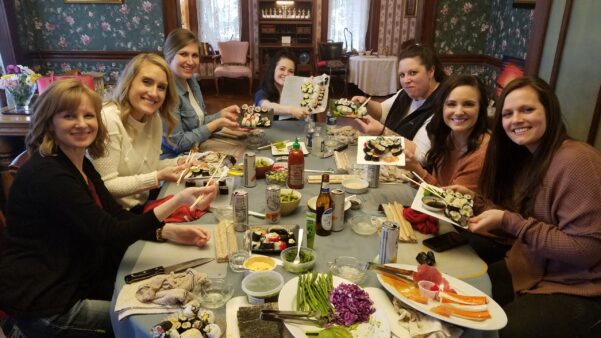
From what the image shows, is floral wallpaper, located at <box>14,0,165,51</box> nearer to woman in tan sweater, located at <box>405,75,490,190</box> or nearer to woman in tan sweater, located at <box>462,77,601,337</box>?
woman in tan sweater, located at <box>405,75,490,190</box>

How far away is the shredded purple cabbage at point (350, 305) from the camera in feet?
3.63

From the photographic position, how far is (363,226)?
1.65 metres

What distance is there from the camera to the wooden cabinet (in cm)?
819

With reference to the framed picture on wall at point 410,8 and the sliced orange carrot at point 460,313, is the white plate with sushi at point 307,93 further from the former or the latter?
the framed picture on wall at point 410,8

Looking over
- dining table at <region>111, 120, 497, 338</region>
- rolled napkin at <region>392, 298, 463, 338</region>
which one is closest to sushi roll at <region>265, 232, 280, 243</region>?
dining table at <region>111, 120, 497, 338</region>

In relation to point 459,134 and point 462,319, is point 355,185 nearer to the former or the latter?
point 459,134

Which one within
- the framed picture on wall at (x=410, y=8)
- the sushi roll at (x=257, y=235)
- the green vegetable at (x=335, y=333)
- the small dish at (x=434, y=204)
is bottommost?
the green vegetable at (x=335, y=333)

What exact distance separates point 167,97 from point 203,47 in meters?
6.41

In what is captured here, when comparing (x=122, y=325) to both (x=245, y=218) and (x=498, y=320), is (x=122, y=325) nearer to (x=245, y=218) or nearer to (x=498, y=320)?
(x=245, y=218)

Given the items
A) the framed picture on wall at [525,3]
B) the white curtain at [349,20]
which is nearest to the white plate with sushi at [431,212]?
the framed picture on wall at [525,3]

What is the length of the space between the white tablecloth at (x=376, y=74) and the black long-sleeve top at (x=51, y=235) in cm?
650

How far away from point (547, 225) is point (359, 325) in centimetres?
86

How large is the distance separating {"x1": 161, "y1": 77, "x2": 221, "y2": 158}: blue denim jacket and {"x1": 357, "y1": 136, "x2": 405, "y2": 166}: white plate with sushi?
114cm

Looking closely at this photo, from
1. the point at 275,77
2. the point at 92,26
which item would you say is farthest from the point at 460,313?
the point at 92,26
